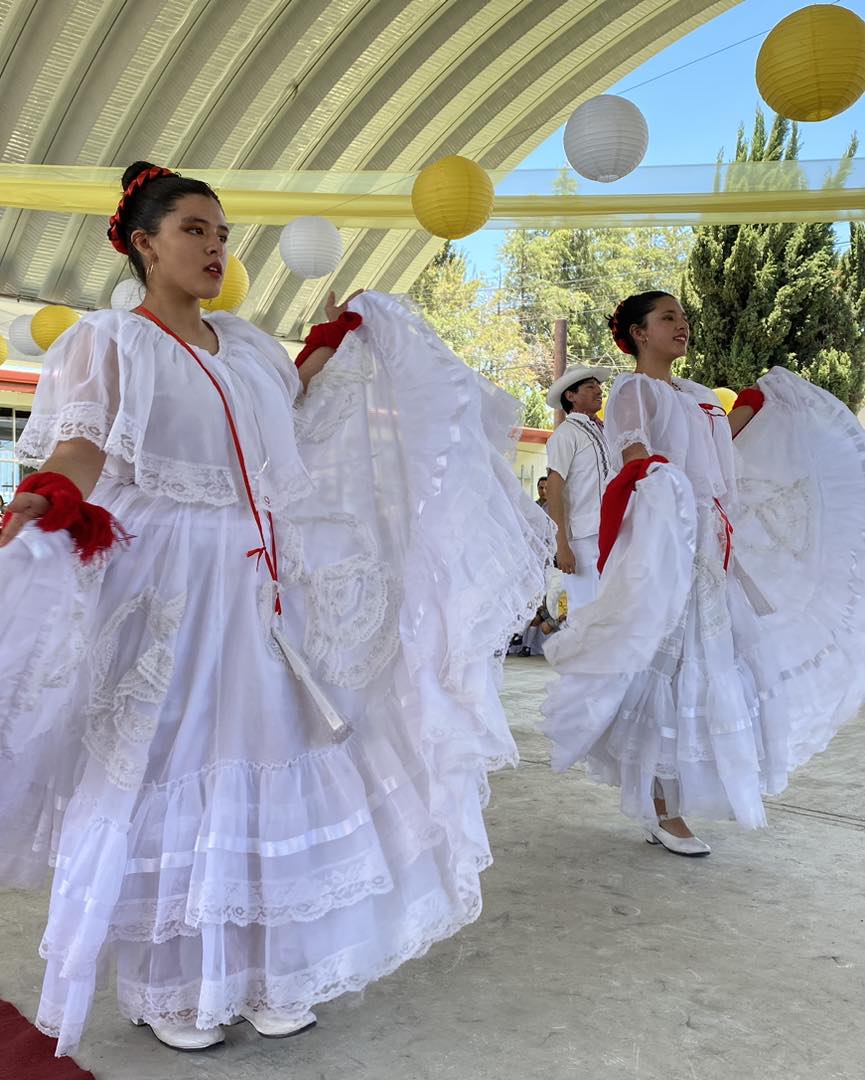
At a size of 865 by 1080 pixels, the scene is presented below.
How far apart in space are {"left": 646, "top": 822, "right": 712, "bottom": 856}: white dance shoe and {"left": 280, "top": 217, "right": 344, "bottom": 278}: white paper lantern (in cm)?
447

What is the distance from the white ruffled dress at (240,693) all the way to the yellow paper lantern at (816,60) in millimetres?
2784

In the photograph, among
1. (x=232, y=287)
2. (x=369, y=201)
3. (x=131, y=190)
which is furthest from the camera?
(x=232, y=287)

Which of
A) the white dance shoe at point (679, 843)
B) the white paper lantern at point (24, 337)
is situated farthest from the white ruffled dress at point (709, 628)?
the white paper lantern at point (24, 337)

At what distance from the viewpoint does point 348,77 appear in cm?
1091

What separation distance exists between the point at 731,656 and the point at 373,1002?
1.44 metres

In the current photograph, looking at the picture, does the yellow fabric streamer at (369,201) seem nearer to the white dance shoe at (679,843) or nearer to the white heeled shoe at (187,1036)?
the white dance shoe at (679,843)

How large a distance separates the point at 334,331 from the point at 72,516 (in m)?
0.81

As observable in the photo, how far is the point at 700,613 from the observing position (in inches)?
119

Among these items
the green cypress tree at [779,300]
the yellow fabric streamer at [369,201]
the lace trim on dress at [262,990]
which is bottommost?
the lace trim on dress at [262,990]

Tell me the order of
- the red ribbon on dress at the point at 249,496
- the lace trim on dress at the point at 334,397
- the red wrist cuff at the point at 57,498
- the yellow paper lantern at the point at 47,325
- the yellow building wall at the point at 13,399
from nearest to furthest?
the red wrist cuff at the point at 57,498
the red ribbon on dress at the point at 249,496
the lace trim on dress at the point at 334,397
the yellow paper lantern at the point at 47,325
the yellow building wall at the point at 13,399

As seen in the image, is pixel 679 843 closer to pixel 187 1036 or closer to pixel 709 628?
pixel 709 628

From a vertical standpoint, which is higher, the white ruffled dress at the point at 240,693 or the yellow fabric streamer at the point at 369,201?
the yellow fabric streamer at the point at 369,201

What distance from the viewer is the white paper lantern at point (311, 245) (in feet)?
21.2

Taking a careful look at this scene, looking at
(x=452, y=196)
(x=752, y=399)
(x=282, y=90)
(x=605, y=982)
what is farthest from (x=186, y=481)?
(x=282, y=90)
